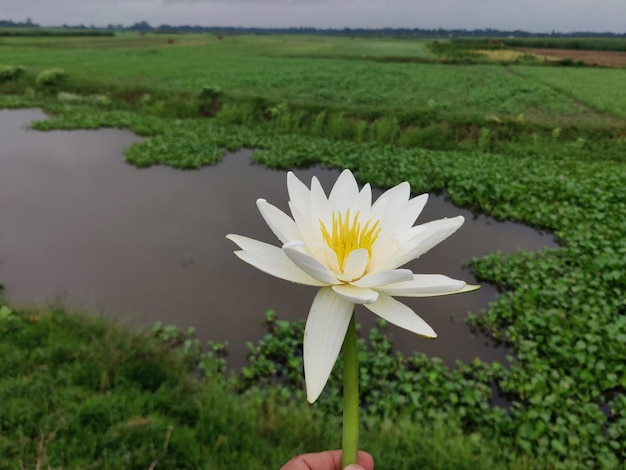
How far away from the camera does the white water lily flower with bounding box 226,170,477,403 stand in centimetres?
63

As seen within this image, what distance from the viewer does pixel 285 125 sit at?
1040 cm

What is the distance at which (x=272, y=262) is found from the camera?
72 cm

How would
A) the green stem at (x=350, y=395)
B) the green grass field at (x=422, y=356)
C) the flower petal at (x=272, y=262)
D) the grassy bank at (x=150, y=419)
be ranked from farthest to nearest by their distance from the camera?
the green grass field at (x=422, y=356)
the grassy bank at (x=150, y=419)
the flower petal at (x=272, y=262)
the green stem at (x=350, y=395)

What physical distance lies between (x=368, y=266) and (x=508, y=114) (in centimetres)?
1271

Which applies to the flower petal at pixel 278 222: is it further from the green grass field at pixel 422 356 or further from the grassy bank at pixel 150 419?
the grassy bank at pixel 150 419

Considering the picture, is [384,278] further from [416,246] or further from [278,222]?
[278,222]

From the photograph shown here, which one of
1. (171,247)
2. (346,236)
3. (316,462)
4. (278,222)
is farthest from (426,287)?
(171,247)

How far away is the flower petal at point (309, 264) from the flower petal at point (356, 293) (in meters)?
0.02

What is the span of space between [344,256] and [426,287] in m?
0.15

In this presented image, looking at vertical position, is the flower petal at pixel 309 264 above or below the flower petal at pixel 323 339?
above

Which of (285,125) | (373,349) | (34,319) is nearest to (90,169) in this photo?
(285,125)

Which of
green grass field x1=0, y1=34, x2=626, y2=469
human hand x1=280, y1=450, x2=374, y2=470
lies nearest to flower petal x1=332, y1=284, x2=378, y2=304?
human hand x1=280, y1=450, x2=374, y2=470

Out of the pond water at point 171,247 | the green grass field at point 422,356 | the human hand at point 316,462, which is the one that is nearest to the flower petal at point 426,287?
the human hand at point 316,462

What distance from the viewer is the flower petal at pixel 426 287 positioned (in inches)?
26.2
